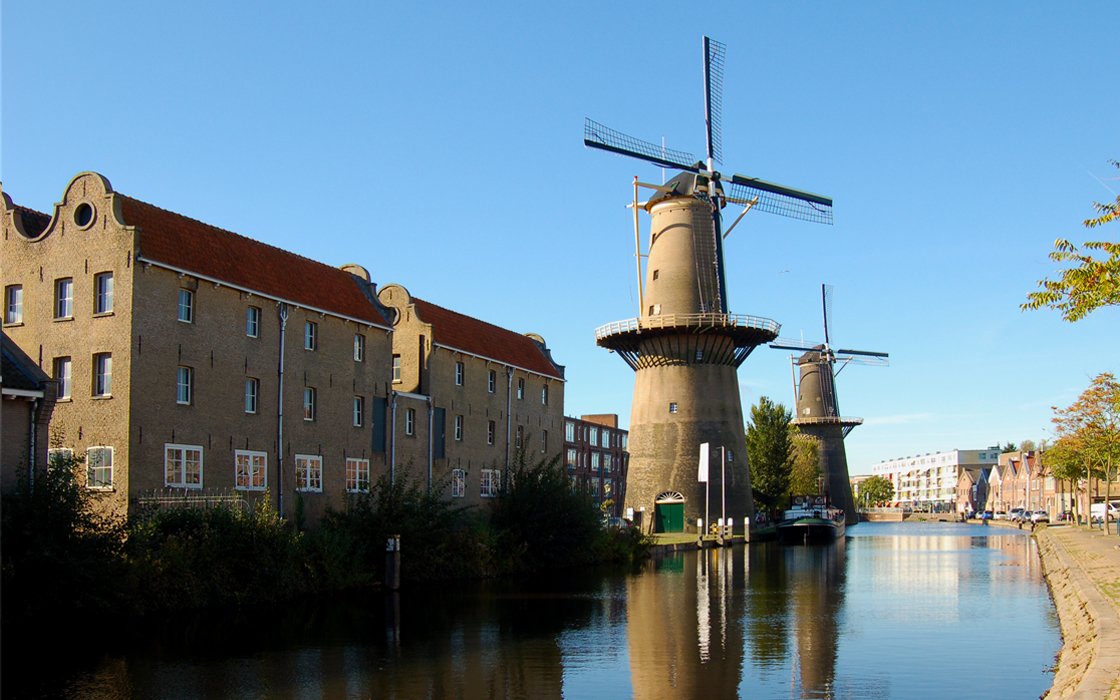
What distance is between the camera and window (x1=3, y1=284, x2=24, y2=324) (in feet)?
97.5

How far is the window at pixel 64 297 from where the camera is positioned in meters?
28.7

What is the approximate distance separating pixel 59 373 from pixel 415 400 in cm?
1446

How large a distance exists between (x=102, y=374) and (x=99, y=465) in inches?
95.2

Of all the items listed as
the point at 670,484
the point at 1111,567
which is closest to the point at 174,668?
the point at 1111,567

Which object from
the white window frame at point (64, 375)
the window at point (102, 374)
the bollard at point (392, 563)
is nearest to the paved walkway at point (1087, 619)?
the bollard at point (392, 563)

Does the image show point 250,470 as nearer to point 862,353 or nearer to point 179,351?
point 179,351

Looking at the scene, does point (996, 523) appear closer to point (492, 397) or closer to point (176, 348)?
point (492, 397)

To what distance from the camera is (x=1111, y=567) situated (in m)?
31.4

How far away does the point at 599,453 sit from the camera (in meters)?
103

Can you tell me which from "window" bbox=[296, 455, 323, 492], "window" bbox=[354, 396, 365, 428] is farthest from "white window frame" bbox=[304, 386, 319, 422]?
"window" bbox=[354, 396, 365, 428]

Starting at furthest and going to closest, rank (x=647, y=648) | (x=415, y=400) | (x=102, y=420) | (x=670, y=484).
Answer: (x=670, y=484) → (x=415, y=400) → (x=102, y=420) → (x=647, y=648)

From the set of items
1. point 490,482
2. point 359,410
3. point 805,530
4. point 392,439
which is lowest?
point 805,530

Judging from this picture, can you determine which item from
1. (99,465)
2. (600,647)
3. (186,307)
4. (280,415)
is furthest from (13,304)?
(600,647)

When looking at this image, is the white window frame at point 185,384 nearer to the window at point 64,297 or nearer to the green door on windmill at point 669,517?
the window at point 64,297
